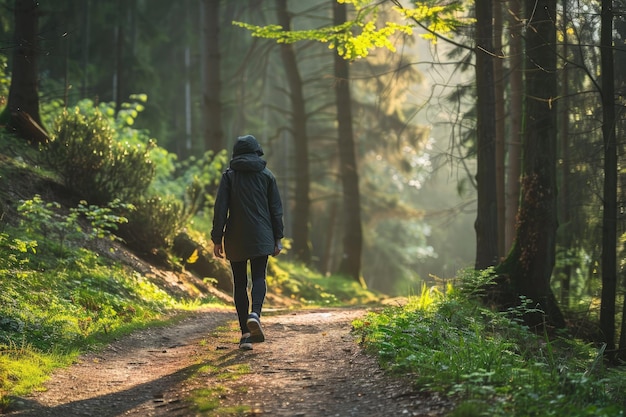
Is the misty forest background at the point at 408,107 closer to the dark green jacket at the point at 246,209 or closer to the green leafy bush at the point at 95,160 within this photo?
the green leafy bush at the point at 95,160

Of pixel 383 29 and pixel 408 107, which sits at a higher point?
pixel 408 107

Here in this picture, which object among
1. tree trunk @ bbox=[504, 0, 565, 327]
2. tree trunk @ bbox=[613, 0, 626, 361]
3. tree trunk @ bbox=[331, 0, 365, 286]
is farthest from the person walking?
tree trunk @ bbox=[331, 0, 365, 286]

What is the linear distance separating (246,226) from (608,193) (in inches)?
228

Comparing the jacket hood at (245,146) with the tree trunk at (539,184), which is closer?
the jacket hood at (245,146)

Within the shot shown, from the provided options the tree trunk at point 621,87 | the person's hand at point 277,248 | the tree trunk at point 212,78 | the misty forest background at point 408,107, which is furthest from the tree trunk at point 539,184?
the tree trunk at point 212,78

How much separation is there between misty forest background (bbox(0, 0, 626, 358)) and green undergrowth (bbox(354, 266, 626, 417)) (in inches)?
77.4

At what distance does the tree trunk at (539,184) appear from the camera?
10.3 metres

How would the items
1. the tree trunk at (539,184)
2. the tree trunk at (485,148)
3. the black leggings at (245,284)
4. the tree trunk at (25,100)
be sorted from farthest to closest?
the tree trunk at (25,100) → the tree trunk at (485,148) → the tree trunk at (539,184) → the black leggings at (245,284)

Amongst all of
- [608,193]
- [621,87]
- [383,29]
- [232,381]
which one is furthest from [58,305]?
[621,87]

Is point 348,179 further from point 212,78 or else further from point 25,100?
point 25,100

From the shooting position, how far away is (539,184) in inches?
404

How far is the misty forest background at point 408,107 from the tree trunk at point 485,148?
1.1 inches

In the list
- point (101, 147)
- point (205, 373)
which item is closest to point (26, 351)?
point (205, 373)

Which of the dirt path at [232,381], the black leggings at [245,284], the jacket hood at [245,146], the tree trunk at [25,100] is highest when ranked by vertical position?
the tree trunk at [25,100]
